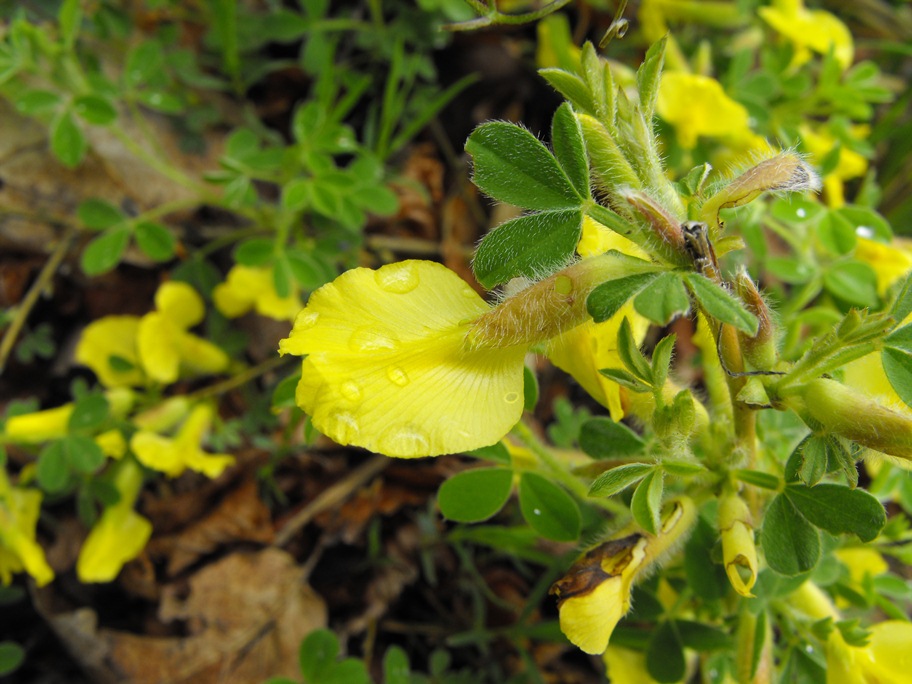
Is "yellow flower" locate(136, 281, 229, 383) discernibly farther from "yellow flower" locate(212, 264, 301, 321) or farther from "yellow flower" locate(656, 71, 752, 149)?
"yellow flower" locate(656, 71, 752, 149)

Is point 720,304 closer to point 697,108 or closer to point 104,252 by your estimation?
point 697,108

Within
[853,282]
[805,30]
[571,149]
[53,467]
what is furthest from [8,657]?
[805,30]

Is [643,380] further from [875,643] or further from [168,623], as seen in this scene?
[168,623]

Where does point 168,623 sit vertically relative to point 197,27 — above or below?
below

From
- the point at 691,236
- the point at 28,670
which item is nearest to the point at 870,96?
the point at 691,236

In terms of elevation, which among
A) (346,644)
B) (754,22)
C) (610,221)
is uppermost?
(610,221)

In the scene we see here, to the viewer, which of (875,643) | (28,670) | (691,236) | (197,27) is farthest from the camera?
(197,27)

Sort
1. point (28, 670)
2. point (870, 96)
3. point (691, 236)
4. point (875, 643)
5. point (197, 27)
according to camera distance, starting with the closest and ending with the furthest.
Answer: point (691, 236) → point (875, 643) → point (28, 670) → point (870, 96) → point (197, 27)

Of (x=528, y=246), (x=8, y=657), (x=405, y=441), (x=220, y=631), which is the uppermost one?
(x=528, y=246)
